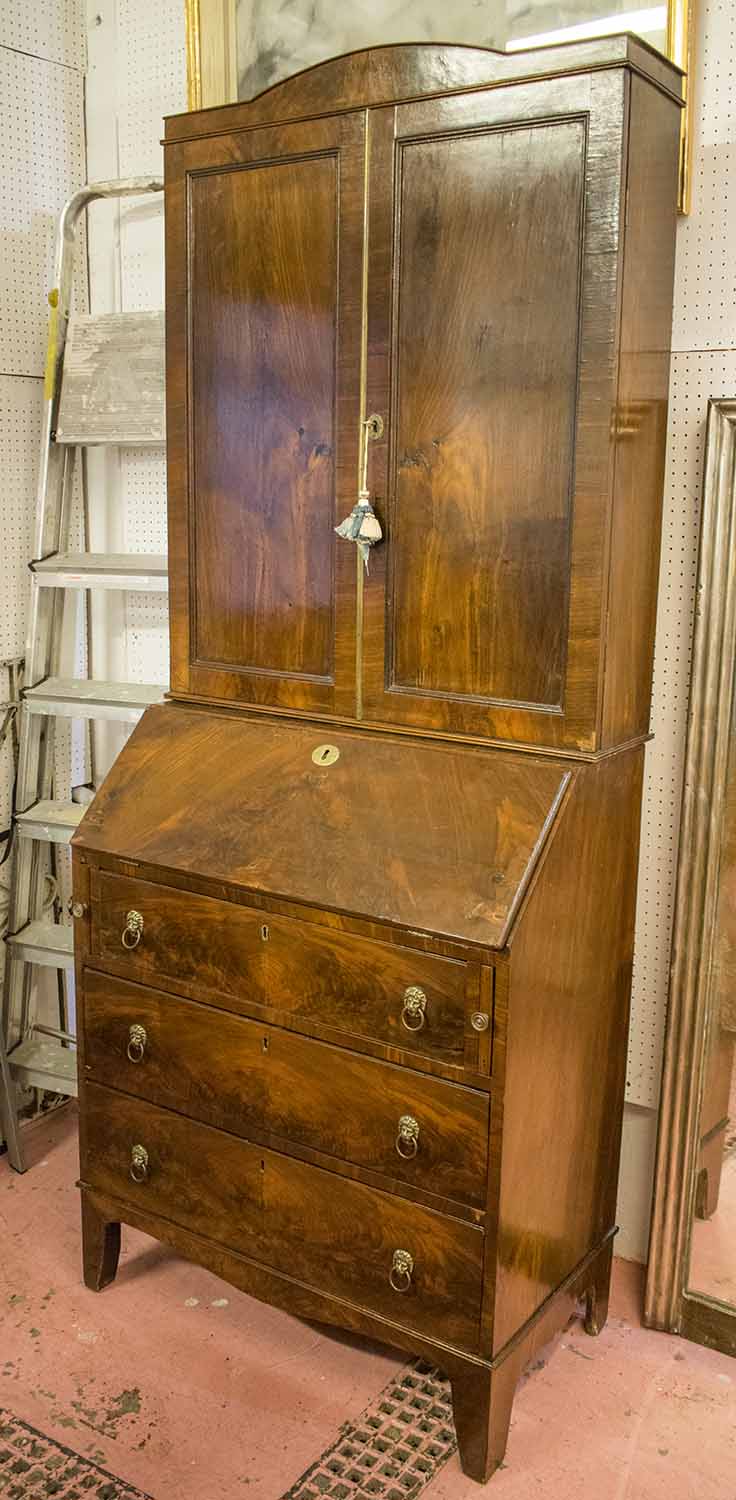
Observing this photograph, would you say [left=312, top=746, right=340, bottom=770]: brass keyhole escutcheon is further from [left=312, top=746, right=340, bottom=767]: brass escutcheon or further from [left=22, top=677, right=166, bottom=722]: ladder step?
[left=22, top=677, right=166, bottom=722]: ladder step

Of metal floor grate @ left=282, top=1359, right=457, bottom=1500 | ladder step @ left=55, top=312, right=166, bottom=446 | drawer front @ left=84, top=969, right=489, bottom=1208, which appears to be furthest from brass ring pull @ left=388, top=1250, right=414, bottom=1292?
ladder step @ left=55, top=312, right=166, bottom=446

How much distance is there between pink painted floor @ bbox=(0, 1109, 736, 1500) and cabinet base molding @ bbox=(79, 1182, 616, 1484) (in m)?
0.06

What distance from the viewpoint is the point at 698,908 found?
7.78ft

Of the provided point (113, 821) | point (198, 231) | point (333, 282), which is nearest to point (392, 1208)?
point (113, 821)

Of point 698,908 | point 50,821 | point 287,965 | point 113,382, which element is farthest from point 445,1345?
point 113,382

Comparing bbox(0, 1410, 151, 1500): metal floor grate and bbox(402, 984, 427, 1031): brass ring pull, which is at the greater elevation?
bbox(402, 984, 427, 1031): brass ring pull

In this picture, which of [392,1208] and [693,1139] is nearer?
[392,1208]

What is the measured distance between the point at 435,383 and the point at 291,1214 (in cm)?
149

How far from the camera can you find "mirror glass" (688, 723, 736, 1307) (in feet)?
7.76

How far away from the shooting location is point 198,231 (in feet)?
7.56

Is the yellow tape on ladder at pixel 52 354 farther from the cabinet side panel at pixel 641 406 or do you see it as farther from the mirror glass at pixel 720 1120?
the mirror glass at pixel 720 1120

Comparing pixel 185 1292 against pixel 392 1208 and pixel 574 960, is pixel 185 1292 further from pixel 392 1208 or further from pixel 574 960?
pixel 574 960

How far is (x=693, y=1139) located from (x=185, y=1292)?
1.10 meters

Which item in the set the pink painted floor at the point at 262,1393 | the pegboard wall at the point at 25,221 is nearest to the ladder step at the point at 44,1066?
the pegboard wall at the point at 25,221
